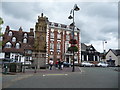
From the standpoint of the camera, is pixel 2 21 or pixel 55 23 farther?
pixel 55 23

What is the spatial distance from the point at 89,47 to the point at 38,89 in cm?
5459

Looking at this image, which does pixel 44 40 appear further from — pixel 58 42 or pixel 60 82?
pixel 60 82

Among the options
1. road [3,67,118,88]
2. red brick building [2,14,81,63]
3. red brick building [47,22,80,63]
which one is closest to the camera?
road [3,67,118,88]

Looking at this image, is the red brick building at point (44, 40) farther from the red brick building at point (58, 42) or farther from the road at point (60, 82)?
the road at point (60, 82)

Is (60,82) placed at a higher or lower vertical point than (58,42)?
lower

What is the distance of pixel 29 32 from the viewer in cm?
5200

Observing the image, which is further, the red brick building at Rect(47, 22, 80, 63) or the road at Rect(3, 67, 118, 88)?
the red brick building at Rect(47, 22, 80, 63)

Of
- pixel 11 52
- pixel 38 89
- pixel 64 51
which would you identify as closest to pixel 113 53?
pixel 64 51

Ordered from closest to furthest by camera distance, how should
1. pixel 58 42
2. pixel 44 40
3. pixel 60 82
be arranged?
1. pixel 60 82
2. pixel 44 40
3. pixel 58 42

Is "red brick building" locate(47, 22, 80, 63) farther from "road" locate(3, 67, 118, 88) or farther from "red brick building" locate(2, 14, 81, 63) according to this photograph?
"road" locate(3, 67, 118, 88)

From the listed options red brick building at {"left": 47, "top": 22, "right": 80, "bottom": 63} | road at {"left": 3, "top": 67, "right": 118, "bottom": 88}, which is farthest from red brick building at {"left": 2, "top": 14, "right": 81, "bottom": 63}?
road at {"left": 3, "top": 67, "right": 118, "bottom": 88}

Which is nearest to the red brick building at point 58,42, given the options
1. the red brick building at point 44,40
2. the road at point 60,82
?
the red brick building at point 44,40

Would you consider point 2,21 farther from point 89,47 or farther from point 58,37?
point 89,47

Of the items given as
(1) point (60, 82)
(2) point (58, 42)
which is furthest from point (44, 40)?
(1) point (60, 82)
